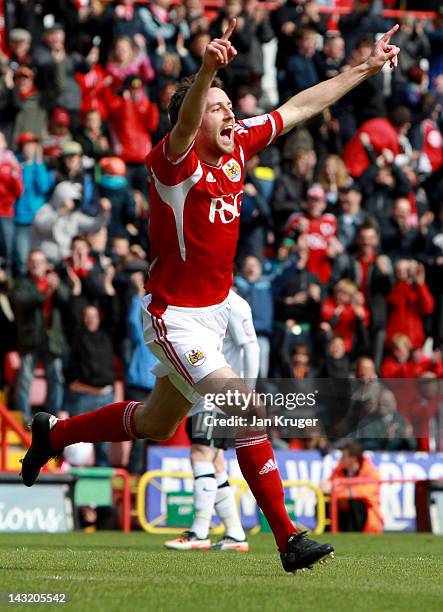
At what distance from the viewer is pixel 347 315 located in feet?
56.5

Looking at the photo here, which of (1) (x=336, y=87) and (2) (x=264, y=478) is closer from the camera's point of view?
(2) (x=264, y=478)

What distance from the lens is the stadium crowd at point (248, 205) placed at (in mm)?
15836

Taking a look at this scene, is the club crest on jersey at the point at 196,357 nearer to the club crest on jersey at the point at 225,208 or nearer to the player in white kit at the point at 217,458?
the club crest on jersey at the point at 225,208

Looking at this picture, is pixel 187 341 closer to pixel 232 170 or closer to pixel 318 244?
pixel 232 170

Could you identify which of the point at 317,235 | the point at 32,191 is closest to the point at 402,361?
the point at 317,235

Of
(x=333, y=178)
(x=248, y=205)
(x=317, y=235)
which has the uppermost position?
(x=333, y=178)

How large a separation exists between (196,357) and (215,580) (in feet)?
4.00

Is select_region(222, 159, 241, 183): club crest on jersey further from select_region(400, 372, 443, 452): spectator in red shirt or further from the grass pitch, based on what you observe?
select_region(400, 372, 443, 452): spectator in red shirt

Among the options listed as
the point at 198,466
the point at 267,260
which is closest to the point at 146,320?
the point at 198,466

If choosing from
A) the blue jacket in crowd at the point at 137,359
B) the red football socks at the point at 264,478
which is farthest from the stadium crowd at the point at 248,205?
the red football socks at the point at 264,478

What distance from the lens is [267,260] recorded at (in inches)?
708

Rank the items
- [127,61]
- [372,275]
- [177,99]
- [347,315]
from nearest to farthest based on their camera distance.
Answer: [177,99] → [347,315] → [372,275] → [127,61]

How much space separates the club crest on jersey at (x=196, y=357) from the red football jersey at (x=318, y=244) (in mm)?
10460

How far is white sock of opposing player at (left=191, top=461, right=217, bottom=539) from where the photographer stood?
10578 mm
